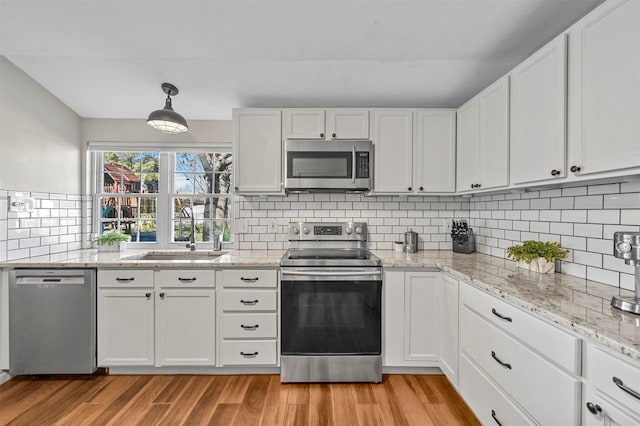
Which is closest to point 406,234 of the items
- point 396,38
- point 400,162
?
point 400,162

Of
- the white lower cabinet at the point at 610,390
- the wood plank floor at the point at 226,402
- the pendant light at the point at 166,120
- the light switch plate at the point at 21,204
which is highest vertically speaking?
the pendant light at the point at 166,120

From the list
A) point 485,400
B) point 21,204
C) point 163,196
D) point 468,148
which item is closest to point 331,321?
point 485,400

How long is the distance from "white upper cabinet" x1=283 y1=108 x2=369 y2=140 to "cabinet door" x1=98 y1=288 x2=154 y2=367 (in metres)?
1.82

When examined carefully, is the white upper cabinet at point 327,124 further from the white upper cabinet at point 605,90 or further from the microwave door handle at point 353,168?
the white upper cabinet at point 605,90

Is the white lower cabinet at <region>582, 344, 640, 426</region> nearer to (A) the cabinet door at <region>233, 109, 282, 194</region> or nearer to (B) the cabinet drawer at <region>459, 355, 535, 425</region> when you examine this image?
(B) the cabinet drawer at <region>459, 355, 535, 425</region>

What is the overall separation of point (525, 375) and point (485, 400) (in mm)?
462

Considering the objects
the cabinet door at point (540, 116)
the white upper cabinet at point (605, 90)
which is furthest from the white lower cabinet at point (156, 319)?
the white upper cabinet at point (605, 90)

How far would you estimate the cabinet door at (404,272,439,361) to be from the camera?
232 centimetres

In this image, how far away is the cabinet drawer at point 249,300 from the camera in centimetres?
233

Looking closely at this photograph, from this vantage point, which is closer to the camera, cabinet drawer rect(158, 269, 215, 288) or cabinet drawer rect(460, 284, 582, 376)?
cabinet drawer rect(460, 284, 582, 376)

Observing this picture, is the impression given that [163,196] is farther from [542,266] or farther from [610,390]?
[610,390]

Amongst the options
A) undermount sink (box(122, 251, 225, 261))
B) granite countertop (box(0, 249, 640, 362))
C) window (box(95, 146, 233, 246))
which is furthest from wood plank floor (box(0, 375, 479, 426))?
window (box(95, 146, 233, 246))

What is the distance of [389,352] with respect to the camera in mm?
2336

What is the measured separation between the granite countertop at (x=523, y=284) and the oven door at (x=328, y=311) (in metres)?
0.23
